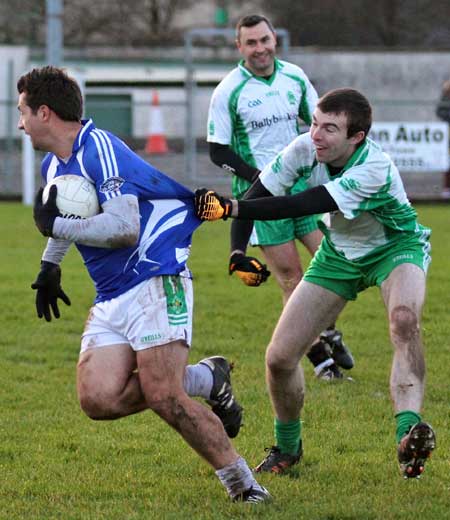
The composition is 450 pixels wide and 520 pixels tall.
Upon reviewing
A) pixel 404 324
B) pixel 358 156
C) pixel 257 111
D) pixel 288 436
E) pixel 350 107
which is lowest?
pixel 288 436

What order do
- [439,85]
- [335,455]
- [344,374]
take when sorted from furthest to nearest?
[439,85]
[344,374]
[335,455]

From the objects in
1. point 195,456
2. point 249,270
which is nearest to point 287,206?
point 249,270

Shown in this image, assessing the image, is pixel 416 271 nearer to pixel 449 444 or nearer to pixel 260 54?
pixel 449 444

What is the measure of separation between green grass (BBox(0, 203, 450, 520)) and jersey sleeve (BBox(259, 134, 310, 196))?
56.5 inches

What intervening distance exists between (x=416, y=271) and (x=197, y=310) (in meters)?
5.42

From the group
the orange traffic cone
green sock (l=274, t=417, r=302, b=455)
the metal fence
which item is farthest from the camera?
the orange traffic cone

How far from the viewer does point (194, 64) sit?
1257 inches

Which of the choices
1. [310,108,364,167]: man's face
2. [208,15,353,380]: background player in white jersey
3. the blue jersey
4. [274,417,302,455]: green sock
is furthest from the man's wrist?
[208,15,353,380]: background player in white jersey

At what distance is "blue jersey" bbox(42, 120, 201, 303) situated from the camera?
5.15 meters

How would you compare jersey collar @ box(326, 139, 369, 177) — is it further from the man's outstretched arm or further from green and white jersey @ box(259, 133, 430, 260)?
the man's outstretched arm

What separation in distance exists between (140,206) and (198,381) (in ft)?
2.85

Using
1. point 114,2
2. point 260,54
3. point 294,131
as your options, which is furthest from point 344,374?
point 114,2

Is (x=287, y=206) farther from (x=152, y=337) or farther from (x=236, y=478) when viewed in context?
(x=236, y=478)

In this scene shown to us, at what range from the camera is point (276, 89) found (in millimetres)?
8625
